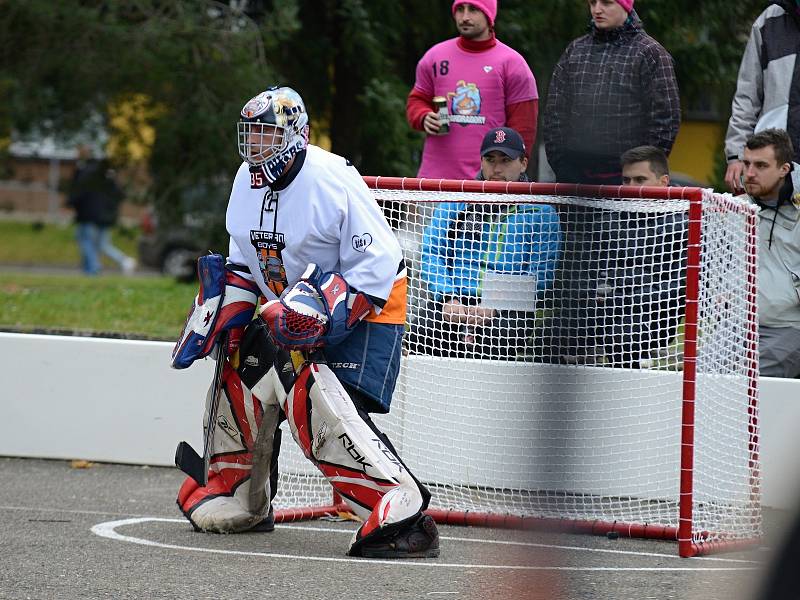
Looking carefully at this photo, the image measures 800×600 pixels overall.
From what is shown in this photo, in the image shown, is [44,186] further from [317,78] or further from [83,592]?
[83,592]

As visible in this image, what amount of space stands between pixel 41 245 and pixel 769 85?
2516 centimetres

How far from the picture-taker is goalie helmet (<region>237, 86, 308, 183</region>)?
241 inches

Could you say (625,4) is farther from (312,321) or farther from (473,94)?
(312,321)

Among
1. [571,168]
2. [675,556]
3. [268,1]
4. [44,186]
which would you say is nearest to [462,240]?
[675,556]

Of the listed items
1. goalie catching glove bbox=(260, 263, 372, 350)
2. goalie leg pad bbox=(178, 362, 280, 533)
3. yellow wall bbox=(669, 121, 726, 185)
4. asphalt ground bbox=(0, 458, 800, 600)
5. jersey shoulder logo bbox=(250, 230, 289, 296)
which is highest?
yellow wall bbox=(669, 121, 726, 185)

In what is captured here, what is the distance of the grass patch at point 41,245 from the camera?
29109 millimetres

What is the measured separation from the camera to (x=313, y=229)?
20.1 feet

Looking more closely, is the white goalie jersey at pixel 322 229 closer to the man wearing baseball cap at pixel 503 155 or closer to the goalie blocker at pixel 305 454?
the goalie blocker at pixel 305 454

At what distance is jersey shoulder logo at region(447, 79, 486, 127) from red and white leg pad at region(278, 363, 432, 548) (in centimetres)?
267

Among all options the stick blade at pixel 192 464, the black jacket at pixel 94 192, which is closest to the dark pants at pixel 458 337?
the stick blade at pixel 192 464

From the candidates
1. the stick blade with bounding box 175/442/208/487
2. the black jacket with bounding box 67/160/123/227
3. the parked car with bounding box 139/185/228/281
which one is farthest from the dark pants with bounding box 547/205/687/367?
the black jacket with bounding box 67/160/123/227

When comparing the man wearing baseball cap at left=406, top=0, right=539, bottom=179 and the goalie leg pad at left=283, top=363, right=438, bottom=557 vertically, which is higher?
the man wearing baseball cap at left=406, top=0, right=539, bottom=179

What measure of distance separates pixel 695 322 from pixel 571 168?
4.42 m

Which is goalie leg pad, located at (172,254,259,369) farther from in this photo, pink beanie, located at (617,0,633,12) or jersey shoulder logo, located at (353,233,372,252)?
pink beanie, located at (617,0,633,12)
